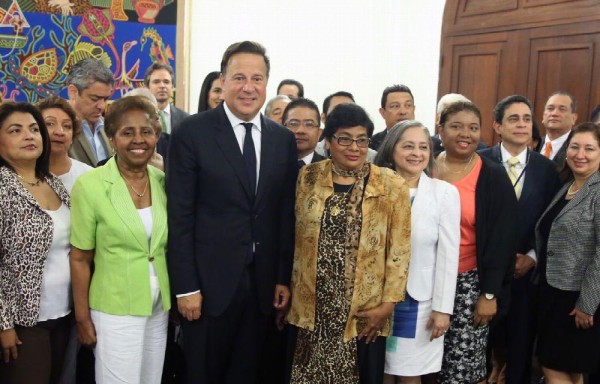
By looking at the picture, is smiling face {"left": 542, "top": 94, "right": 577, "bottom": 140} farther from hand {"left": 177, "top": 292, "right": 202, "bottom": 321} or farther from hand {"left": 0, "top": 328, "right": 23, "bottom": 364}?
hand {"left": 0, "top": 328, "right": 23, "bottom": 364}

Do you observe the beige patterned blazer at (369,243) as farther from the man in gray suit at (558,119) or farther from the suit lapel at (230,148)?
the man in gray suit at (558,119)

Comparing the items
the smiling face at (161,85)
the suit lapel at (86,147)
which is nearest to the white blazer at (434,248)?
the suit lapel at (86,147)

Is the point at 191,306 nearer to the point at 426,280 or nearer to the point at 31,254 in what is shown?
the point at 31,254

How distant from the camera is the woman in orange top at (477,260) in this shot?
2439 mm

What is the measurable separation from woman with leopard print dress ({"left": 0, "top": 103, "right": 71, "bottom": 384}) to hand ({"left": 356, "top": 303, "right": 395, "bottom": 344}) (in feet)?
3.73

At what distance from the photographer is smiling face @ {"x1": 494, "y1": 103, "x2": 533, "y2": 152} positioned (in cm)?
291

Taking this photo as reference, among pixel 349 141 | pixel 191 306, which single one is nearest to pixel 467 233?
pixel 349 141

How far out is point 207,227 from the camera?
6.84 ft

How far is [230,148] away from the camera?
6.86 feet

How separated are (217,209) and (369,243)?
58cm

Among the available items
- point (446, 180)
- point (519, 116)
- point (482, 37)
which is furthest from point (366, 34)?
point (446, 180)

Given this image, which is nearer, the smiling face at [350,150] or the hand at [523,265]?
the smiling face at [350,150]

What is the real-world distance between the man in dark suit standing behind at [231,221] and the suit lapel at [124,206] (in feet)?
0.37

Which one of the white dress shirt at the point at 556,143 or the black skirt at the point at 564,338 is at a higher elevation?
the white dress shirt at the point at 556,143
